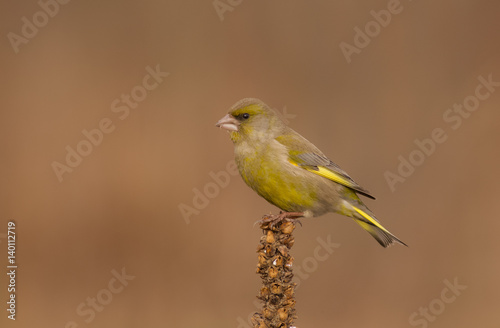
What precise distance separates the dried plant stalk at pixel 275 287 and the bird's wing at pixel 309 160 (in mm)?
909

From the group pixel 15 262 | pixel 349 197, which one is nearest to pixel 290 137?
pixel 349 197

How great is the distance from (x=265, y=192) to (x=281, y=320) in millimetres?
977

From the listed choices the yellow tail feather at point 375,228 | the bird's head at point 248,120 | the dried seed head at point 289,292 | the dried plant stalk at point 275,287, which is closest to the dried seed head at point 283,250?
the dried plant stalk at point 275,287

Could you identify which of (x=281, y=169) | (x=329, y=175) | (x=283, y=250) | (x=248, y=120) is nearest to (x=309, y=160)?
(x=329, y=175)

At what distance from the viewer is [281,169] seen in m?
2.89

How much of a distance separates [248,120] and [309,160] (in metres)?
0.39

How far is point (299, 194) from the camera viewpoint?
9.48 ft

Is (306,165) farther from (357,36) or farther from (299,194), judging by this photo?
(357,36)

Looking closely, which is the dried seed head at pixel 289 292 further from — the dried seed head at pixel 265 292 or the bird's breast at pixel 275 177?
the bird's breast at pixel 275 177

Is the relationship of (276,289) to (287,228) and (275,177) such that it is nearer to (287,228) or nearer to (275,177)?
(287,228)

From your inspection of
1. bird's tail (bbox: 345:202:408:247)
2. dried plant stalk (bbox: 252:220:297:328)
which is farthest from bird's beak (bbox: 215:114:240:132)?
dried plant stalk (bbox: 252:220:297:328)

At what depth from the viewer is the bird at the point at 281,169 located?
2873 millimetres

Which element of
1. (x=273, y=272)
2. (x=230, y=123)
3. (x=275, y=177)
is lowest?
(x=273, y=272)

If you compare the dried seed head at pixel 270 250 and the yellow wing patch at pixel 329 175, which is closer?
the dried seed head at pixel 270 250
